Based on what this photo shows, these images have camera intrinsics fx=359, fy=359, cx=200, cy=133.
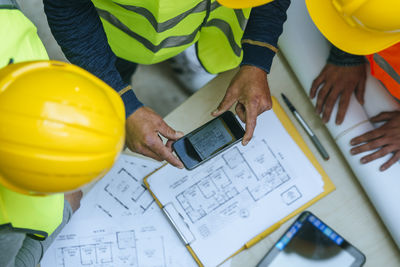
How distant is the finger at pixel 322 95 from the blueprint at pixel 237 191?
12 cm

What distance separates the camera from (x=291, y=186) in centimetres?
91

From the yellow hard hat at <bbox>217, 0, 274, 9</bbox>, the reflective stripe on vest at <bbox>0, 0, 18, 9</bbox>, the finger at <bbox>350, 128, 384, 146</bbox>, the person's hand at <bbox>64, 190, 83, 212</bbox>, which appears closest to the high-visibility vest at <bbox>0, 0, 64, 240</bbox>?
the reflective stripe on vest at <bbox>0, 0, 18, 9</bbox>

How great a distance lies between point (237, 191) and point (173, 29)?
1.38ft

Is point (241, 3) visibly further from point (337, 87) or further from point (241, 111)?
point (337, 87)

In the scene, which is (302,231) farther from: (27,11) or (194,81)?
(27,11)

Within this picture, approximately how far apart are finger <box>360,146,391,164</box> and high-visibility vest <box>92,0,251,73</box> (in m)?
0.41

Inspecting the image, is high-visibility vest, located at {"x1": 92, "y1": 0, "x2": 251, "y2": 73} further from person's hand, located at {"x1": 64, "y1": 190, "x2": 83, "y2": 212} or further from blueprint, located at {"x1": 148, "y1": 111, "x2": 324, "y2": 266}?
person's hand, located at {"x1": 64, "y1": 190, "x2": 83, "y2": 212}

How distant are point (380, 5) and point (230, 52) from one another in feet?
1.51

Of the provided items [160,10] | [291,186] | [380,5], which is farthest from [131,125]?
[380,5]

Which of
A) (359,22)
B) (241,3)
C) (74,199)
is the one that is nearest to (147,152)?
(74,199)

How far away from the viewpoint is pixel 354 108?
3.10ft

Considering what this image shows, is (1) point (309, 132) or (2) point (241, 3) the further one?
(1) point (309, 132)

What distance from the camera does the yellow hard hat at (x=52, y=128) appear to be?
0.44 metres

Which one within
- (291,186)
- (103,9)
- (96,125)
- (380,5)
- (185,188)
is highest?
(103,9)
